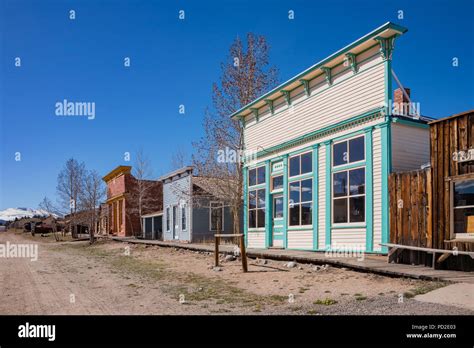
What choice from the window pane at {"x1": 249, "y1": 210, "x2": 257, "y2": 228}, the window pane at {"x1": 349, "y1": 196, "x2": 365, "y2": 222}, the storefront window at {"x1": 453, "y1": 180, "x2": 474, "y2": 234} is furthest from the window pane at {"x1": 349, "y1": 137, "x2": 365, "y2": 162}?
the window pane at {"x1": 249, "y1": 210, "x2": 257, "y2": 228}

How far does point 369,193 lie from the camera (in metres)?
14.3

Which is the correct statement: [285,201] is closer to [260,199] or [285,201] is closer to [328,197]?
[260,199]

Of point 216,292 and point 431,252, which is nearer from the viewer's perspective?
point 216,292

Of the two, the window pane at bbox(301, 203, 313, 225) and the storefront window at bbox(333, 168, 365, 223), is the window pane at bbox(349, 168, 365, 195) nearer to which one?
the storefront window at bbox(333, 168, 365, 223)

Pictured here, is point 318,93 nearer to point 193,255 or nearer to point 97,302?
point 193,255

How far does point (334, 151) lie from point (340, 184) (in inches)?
47.2

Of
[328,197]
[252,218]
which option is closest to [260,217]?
[252,218]

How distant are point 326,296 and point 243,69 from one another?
19630 millimetres

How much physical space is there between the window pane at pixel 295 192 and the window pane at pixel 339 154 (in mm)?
2501

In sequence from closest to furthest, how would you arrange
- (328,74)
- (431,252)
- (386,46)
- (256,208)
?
(431,252)
(386,46)
(328,74)
(256,208)

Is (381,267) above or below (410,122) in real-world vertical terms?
below

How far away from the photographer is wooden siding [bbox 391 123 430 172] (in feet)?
46.0

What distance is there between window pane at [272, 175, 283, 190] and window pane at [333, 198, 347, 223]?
3856 mm
